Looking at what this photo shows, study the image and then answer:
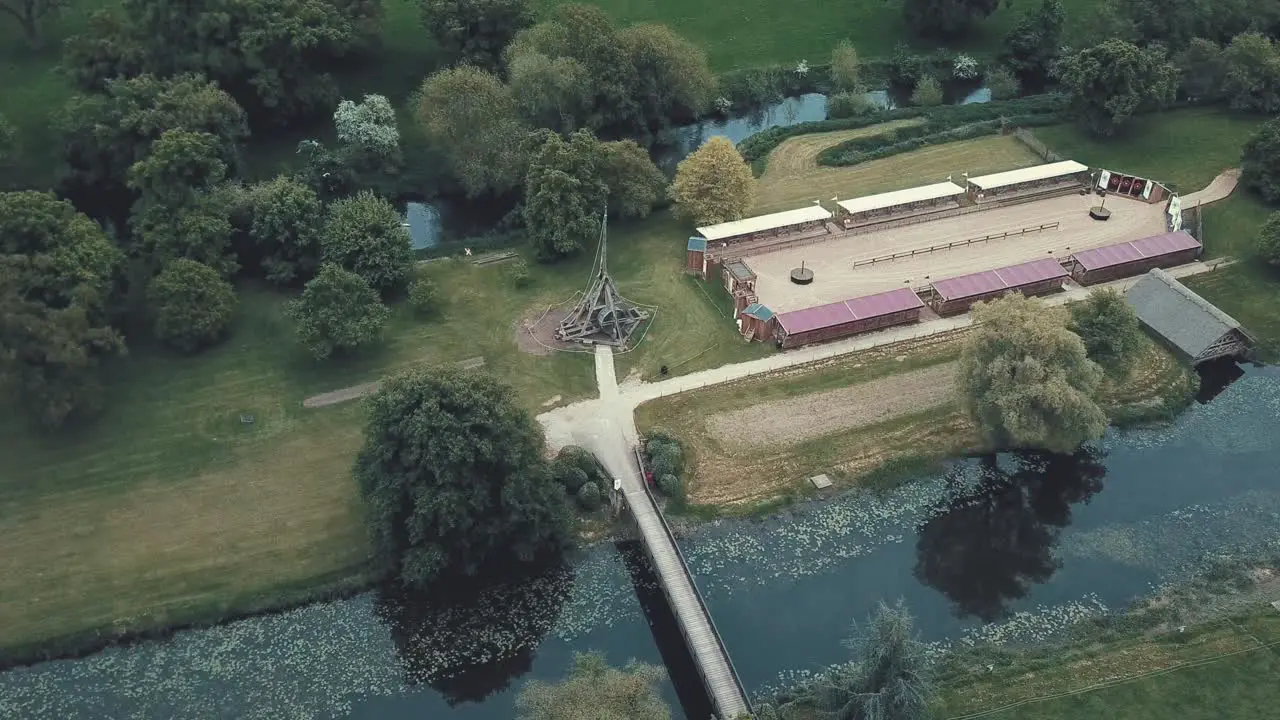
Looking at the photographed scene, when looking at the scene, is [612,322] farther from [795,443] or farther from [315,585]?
[315,585]

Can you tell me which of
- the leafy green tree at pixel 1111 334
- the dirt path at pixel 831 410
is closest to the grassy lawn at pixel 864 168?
the dirt path at pixel 831 410

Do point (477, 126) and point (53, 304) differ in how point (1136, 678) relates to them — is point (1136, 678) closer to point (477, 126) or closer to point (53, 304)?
point (477, 126)

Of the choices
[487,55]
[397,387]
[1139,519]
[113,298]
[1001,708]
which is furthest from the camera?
[487,55]

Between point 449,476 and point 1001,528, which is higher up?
point 449,476

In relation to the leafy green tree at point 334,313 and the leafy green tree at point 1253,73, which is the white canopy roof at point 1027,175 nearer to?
the leafy green tree at point 1253,73

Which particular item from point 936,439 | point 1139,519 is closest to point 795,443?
point 936,439

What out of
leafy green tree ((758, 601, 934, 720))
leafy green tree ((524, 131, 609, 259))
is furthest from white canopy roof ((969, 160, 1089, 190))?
leafy green tree ((758, 601, 934, 720))

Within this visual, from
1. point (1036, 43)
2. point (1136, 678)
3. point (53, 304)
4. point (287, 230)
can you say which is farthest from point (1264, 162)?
point (53, 304)

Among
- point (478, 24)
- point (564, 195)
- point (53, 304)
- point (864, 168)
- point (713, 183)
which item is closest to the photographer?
point (53, 304)
